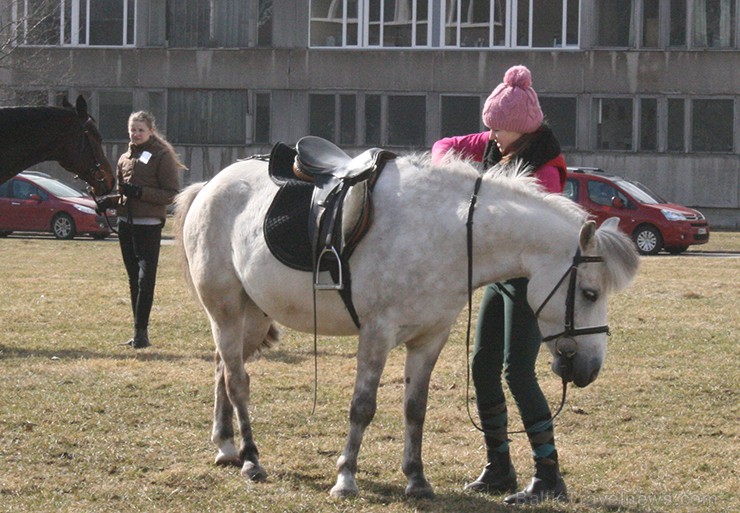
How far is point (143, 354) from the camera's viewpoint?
1203cm

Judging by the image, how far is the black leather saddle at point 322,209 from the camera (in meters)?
6.78

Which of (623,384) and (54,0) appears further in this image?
(54,0)

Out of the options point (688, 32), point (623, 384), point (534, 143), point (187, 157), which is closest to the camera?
point (534, 143)

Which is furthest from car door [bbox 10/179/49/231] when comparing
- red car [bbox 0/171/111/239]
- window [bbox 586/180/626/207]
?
window [bbox 586/180/626/207]

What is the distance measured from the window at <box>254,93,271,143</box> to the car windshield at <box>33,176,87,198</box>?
38.2 feet

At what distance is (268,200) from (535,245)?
1633 mm

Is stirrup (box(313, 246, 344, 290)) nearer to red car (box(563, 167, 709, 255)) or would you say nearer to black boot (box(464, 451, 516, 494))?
black boot (box(464, 451, 516, 494))

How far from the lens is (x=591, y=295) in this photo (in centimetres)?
646

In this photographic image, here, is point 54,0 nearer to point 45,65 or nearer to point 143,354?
point 45,65

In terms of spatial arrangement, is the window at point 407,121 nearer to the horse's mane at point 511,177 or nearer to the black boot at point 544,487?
the horse's mane at point 511,177

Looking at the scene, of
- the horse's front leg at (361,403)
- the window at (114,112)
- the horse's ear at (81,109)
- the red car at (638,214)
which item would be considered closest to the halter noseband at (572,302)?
the horse's front leg at (361,403)

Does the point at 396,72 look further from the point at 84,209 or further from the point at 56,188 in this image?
the point at 84,209

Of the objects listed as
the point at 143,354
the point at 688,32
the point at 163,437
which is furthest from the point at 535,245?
the point at 688,32

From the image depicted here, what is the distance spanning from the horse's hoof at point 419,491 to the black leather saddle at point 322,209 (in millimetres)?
922
